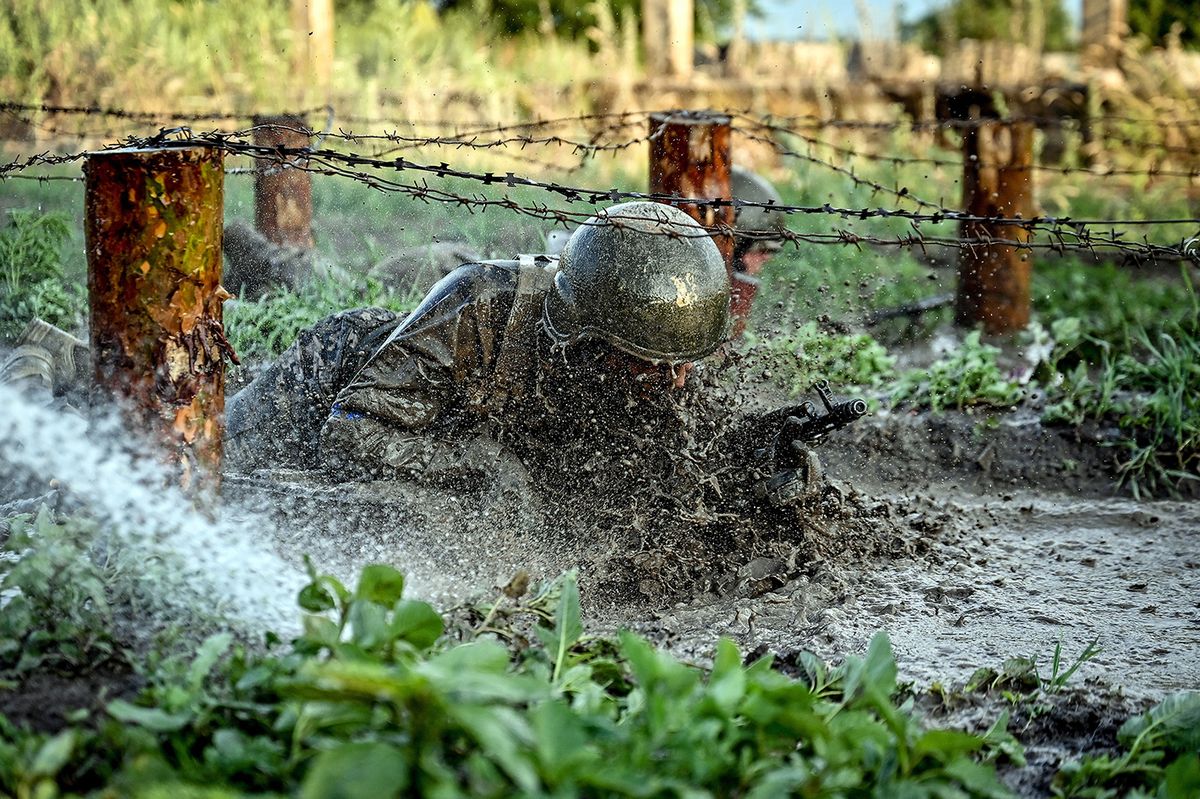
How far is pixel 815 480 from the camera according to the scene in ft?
14.7

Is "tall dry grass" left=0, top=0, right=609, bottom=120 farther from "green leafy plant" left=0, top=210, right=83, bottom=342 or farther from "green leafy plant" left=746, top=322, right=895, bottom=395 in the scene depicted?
→ "green leafy plant" left=746, top=322, right=895, bottom=395

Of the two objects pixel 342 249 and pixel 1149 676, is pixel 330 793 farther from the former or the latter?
pixel 342 249

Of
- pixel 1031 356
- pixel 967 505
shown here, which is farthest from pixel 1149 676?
pixel 1031 356

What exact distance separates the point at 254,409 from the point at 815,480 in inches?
88.7

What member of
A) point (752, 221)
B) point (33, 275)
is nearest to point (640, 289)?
point (752, 221)

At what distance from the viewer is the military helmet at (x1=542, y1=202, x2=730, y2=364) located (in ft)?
13.9

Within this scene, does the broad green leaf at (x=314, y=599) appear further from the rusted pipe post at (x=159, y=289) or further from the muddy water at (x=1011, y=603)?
the muddy water at (x=1011, y=603)

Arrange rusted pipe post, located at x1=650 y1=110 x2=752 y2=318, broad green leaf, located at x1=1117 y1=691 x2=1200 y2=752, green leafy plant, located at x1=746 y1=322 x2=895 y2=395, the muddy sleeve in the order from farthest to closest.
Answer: green leafy plant, located at x1=746 y1=322 x2=895 y2=395
rusted pipe post, located at x1=650 y1=110 x2=752 y2=318
the muddy sleeve
broad green leaf, located at x1=1117 y1=691 x2=1200 y2=752

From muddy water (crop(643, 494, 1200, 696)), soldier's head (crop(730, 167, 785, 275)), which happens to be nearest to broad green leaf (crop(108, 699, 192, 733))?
muddy water (crop(643, 494, 1200, 696))

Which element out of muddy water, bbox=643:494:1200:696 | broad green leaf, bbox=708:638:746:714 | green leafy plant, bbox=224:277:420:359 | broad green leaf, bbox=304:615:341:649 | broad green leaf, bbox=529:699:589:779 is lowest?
muddy water, bbox=643:494:1200:696

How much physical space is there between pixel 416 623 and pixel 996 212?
571 centimetres

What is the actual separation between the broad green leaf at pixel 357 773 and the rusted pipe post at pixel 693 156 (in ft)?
12.8

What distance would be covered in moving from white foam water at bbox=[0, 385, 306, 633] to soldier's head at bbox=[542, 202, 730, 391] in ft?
4.37

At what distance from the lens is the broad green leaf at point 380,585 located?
254 centimetres
